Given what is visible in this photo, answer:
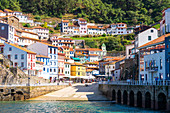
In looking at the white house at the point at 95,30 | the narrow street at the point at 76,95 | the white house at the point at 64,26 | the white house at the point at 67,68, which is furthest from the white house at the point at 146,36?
the white house at the point at 95,30

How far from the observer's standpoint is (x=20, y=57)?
81.2 meters

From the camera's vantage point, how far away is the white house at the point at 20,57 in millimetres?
81000

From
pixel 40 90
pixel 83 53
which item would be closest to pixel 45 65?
pixel 40 90

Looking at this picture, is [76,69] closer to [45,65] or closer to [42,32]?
[45,65]

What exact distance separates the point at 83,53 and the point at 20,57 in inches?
2986

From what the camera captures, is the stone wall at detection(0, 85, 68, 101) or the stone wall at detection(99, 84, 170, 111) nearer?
the stone wall at detection(99, 84, 170, 111)

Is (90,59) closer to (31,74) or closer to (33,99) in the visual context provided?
(31,74)

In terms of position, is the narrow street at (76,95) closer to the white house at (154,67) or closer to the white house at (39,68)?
the white house at (154,67)

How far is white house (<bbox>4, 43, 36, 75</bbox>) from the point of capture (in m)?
81.0

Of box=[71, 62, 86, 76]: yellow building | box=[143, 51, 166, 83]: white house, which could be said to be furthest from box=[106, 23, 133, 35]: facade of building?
box=[143, 51, 166, 83]: white house

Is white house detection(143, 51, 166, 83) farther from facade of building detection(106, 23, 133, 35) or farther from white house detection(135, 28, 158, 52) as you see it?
facade of building detection(106, 23, 133, 35)

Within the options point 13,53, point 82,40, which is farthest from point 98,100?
point 82,40

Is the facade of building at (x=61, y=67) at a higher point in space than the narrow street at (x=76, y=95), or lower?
higher

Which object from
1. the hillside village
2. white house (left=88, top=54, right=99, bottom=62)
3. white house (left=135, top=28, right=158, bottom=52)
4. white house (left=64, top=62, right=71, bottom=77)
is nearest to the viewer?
the hillside village
